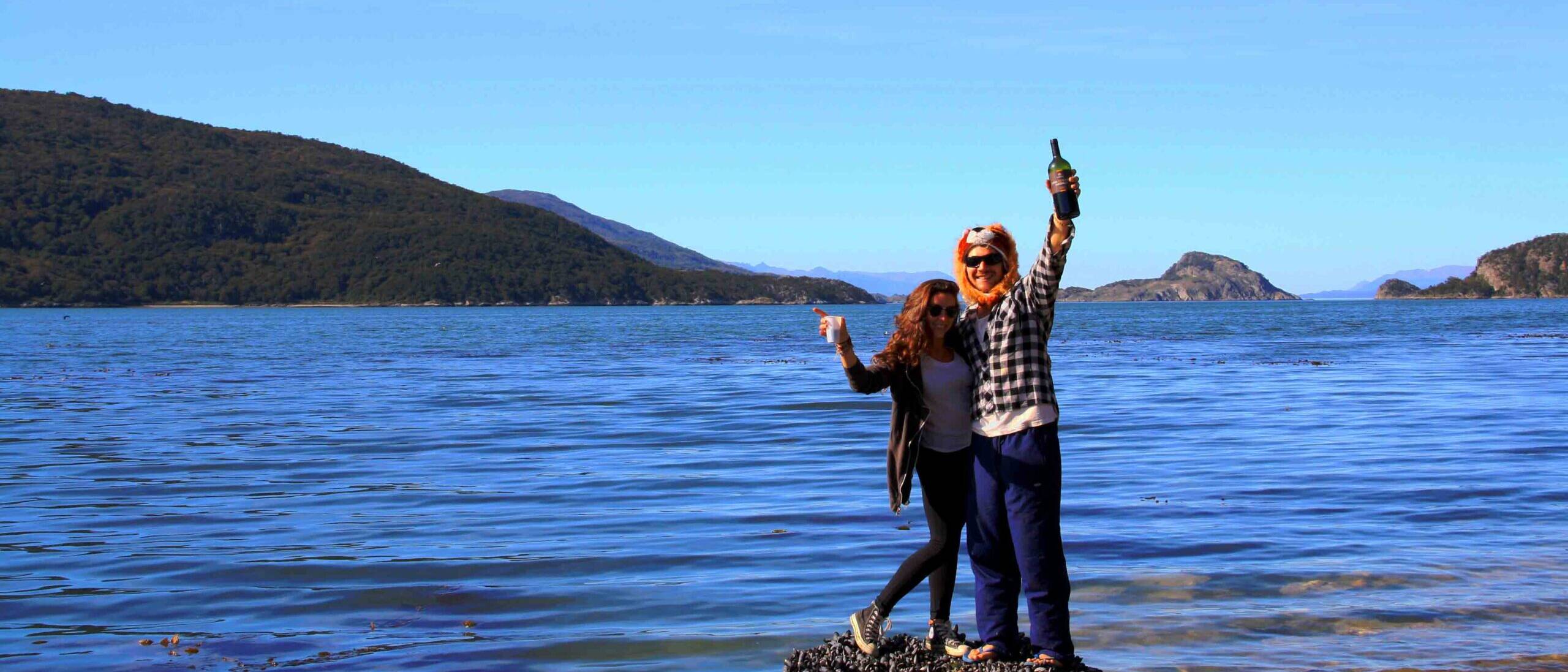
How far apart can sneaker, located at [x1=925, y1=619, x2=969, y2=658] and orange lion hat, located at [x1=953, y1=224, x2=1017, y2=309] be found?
1430 mm

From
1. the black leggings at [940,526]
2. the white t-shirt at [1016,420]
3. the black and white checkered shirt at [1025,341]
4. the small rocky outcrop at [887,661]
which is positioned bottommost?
the small rocky outcrop at [887,661]

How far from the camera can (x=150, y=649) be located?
7703 mm

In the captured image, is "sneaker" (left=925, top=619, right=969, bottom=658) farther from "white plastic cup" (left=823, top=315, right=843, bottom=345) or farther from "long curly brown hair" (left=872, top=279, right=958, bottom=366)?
"white plastic cup" (left=823, top=315, right=843, bottom=345)

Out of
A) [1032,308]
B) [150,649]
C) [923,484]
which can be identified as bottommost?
[150,649]

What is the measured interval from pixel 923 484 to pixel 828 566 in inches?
159

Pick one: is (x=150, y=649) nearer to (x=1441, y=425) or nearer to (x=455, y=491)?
(x=455, y=491)

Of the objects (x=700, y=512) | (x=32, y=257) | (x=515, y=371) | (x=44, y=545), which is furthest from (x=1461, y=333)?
(x=32, y=257)

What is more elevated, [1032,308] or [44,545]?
[1032,308]

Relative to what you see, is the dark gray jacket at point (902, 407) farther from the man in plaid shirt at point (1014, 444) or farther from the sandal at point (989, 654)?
the sandal at point (989, 654)

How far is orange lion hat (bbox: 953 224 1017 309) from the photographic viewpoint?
565 centimetres

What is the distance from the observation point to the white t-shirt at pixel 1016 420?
5414mm

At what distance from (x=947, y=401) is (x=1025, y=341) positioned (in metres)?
0.48

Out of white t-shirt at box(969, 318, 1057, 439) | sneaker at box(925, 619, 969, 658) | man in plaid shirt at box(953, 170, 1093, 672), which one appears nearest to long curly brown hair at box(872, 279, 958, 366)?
man in plaid shirt at box(953, 170, 1093, 672)

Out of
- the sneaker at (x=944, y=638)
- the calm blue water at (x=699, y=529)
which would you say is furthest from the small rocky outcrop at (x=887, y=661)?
the calm blue water at (x=699, y=529)
